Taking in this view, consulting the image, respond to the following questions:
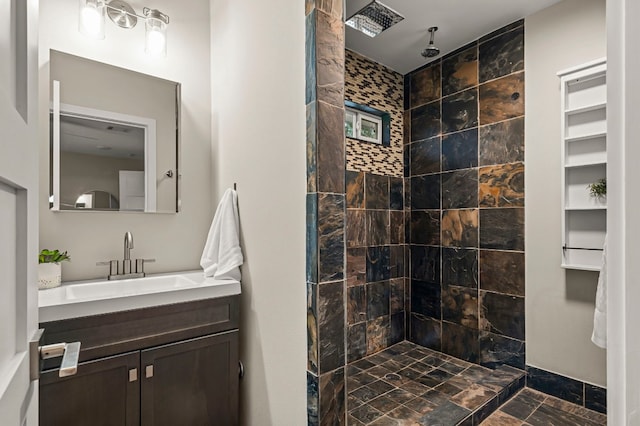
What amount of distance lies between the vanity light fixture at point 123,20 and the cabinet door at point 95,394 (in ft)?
5.71

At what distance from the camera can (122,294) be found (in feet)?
4.84

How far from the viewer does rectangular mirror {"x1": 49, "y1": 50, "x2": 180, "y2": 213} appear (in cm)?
175

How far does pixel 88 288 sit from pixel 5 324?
142 centimetres

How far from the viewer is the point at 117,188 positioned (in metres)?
1.90

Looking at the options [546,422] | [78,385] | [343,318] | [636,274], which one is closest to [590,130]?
[546,422]

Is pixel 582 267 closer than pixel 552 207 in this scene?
Yes

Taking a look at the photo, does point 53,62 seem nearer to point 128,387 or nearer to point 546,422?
point 128,387

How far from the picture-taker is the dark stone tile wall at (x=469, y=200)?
239 cm

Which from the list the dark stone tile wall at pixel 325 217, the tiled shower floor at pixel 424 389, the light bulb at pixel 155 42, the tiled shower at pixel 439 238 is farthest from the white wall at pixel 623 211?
the light bulb at pixel 155 42

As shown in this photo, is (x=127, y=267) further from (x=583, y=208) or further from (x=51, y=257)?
(x=583, y=208)

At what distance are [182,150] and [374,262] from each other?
1.80 metres

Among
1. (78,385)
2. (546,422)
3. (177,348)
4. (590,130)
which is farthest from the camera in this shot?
(590,130)

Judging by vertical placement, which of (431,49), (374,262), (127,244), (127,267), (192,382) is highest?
(431,49)

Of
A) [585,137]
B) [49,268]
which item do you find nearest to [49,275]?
[49,268]
